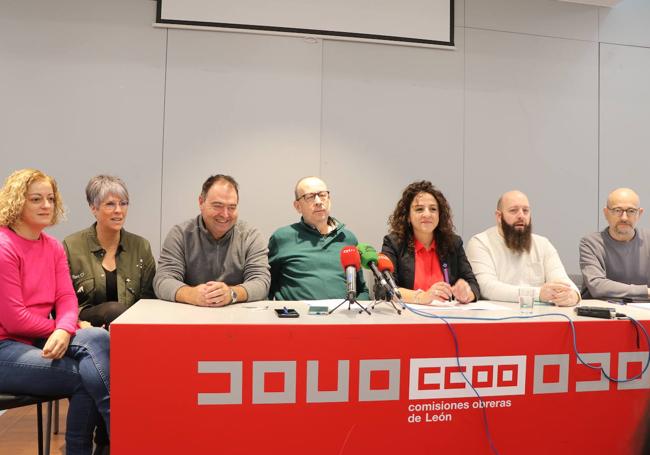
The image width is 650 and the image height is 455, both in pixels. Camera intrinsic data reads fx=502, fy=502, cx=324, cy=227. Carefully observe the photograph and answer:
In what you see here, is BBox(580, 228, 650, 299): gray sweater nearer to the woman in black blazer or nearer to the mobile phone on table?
the woman in black blazer

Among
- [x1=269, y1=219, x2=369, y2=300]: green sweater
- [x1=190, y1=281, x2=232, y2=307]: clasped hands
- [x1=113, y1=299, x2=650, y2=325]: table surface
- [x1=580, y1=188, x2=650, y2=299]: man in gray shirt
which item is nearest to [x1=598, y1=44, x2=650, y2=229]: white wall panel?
[x1=580, y1=188, x2=650, y2=299]: man in gray shirt

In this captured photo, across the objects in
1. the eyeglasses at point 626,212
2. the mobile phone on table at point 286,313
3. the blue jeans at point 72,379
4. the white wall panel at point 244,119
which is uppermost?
the white wall panel at point 244,119

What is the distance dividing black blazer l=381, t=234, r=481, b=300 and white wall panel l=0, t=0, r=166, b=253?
176 cm

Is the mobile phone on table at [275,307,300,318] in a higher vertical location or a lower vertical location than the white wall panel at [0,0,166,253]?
lower

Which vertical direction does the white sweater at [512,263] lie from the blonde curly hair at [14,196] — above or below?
below

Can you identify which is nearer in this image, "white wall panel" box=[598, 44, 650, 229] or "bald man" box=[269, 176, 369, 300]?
"bald man" box=[269, 176, 369, 300]

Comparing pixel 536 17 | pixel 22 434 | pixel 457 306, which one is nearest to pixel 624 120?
pixel 536 17

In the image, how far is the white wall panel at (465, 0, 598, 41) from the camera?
3.93 metres

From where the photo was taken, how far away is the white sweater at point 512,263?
9.20 feet

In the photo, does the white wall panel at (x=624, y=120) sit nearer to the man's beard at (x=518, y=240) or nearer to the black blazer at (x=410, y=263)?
the man's beard at (x=518, y=240)

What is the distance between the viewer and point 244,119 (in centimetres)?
360

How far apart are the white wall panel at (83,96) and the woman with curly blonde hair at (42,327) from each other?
1.43m

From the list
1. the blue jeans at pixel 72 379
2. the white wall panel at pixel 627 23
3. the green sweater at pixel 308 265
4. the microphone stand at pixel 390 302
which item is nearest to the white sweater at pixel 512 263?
the green sweater at pixel 308 265

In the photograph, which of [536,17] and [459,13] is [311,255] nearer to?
[459,13]
